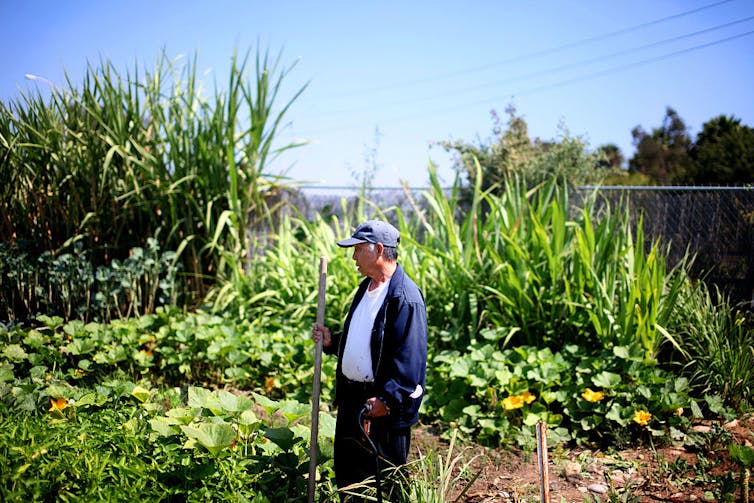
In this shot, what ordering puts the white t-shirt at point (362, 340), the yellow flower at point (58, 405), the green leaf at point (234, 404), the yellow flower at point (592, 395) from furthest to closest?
the yellow flower at point (592, 395) < the yellow flower at point (58, 405) < the green leaf at point (234, 404) < the white t-shirt at point (362, 340)

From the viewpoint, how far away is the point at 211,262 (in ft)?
19.9

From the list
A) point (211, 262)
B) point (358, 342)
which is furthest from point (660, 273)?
point (211, 262)

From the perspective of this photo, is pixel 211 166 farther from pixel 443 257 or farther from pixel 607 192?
pixel 607 192

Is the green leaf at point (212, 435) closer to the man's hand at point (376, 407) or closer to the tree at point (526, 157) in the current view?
the man's hand at point (376, 407)

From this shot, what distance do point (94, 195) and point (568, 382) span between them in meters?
4.43

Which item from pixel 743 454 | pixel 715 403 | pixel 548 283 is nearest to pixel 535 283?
pixel 548 283

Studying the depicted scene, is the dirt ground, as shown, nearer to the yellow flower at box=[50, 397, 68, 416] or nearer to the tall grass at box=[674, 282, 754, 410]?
the tall grass at box=[674, 282, 754, 410]

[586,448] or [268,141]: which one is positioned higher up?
[268,141]

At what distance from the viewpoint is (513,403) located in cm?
366

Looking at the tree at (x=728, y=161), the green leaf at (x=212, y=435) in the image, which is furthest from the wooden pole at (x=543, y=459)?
the tree at (x=728, y=161)

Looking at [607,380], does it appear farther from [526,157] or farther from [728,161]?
[728,161]

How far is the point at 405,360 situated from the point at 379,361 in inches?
5.3

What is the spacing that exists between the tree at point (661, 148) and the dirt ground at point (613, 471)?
26.3 metres

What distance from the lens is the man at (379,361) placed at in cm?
230
